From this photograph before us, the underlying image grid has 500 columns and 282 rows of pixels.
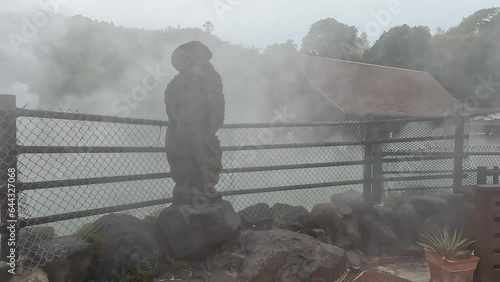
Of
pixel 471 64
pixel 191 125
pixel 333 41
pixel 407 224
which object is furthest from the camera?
pixel 333 41

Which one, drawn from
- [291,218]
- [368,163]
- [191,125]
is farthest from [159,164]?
[368,163]

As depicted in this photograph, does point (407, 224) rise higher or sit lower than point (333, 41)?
lower

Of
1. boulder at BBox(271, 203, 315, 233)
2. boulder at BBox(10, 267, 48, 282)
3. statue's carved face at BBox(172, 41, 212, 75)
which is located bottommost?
boulder at BBox(271, 203, 315, 233)

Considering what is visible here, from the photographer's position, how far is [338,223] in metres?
3.99

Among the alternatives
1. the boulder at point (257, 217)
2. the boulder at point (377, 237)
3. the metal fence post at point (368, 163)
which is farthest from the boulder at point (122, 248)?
the metal fence post at point (368, 163)

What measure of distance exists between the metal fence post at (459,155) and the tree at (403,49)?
23526 millimetres

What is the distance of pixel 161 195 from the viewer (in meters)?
3.56

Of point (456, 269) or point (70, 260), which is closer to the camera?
point (70, 260)

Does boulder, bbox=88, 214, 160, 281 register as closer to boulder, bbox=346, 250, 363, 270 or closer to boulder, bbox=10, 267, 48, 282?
boulder, bbox=10, 267, 48, 282

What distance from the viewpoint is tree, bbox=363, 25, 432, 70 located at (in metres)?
26.9

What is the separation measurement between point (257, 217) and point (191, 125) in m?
1.30

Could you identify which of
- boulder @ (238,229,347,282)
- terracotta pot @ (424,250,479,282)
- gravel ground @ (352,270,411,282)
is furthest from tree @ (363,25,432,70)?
boulder @ (238,229,347,282)

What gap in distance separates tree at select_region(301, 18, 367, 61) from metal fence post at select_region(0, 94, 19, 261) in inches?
951

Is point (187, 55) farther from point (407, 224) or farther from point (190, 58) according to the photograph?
point (407, 224)
